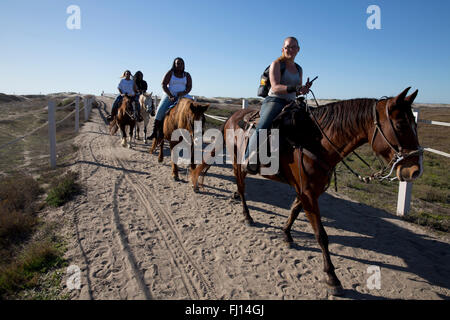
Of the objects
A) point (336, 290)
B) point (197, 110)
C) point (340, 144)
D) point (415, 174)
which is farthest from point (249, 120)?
point (336, 290)

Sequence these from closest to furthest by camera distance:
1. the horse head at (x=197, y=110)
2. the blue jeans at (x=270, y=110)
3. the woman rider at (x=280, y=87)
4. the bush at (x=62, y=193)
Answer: the woman rider at (x=280, y=87), the blue jeans at (x=270, y=110), the bush at (x=62, y=193), the horse head at (x=197, y=110)

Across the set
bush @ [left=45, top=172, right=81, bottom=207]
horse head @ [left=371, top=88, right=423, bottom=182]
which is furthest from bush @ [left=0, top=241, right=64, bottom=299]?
horse head @ [left=371, top=88, right=423, bottom=182]

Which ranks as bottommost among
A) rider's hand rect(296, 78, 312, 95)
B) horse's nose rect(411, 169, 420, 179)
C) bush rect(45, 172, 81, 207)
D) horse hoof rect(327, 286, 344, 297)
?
horse hoof rect(327, 286, 344, 297)

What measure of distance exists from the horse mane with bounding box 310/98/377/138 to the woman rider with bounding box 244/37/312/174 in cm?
43

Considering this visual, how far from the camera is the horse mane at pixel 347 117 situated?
3.12 metres

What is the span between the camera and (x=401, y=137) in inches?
109

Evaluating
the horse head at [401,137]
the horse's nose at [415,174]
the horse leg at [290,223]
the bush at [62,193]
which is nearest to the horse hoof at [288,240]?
the horse leg at [290,223]

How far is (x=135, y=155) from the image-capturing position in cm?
991

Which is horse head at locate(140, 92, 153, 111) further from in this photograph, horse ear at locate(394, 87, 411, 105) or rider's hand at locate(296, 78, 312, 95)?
horse ear at locate(394, 87, 411, 105)

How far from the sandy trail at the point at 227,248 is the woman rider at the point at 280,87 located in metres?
1.50

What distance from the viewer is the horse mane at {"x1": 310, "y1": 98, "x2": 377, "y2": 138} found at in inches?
123

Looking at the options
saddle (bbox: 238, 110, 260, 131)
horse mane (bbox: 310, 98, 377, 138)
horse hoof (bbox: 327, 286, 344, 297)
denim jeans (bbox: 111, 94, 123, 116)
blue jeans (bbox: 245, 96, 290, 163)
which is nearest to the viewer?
horse mane (bbox: 310, 98, 377, 138)

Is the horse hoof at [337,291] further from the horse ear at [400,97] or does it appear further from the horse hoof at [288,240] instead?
the horse ear at [400,97]
